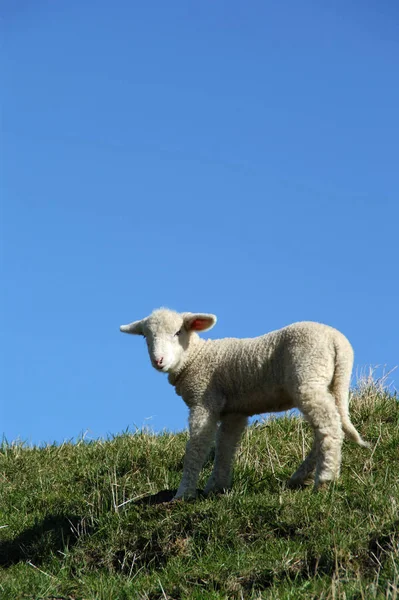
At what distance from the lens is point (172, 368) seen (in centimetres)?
914

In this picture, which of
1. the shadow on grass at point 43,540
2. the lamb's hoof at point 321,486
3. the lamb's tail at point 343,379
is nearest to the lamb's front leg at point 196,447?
the shadow on grass at point 43,540

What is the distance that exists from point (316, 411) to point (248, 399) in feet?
3.04

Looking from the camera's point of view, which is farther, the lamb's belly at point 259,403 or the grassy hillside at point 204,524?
the lamb's belly at point 259,403

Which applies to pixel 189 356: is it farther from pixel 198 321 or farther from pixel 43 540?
pixel 43 540

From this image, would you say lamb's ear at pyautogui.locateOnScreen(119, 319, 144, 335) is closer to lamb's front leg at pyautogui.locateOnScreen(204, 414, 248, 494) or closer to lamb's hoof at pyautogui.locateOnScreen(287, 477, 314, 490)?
lamb's front leg at pyautogui.locateOnScreen(204, 414, 248, 494)

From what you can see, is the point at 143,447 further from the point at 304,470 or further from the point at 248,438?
the point at 304,470

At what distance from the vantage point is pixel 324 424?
26.9 ft

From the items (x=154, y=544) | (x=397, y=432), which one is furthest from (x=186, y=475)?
(x=397, y=432)

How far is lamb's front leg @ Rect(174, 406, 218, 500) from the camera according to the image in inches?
341

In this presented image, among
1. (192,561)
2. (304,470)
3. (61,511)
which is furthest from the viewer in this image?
(61,511)

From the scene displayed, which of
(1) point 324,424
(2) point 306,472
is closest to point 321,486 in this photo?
(2) point 306,472

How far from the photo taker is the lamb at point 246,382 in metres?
8.26

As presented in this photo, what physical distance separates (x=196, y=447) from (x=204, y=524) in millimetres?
990

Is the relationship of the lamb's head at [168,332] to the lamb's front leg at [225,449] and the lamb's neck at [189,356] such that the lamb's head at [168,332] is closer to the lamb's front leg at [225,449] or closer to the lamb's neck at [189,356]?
the lamb's neck at [189,356]
